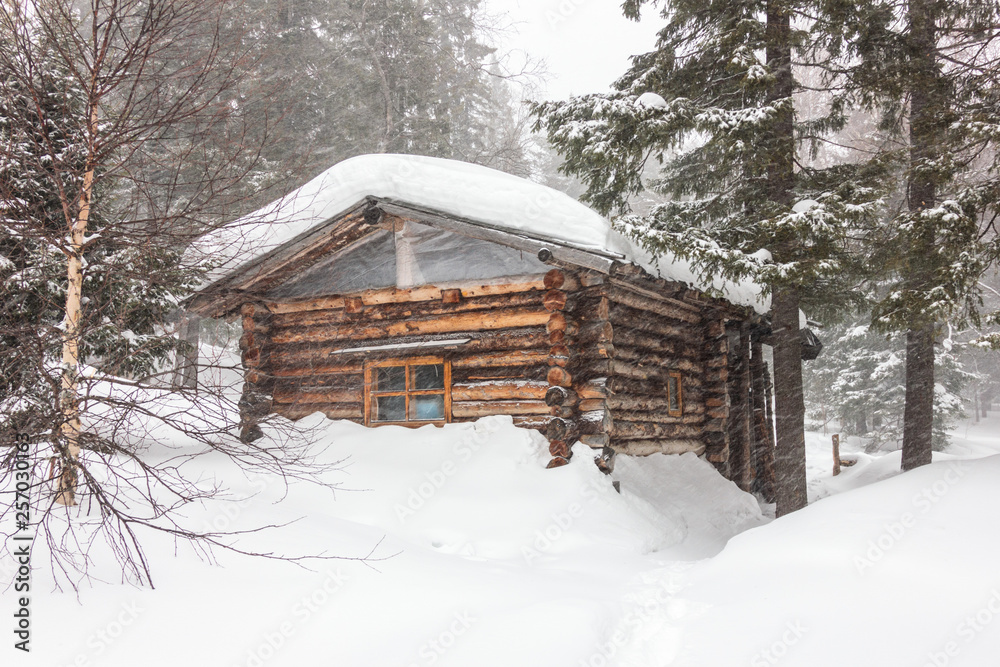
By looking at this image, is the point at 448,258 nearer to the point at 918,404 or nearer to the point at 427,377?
the point at 427,377

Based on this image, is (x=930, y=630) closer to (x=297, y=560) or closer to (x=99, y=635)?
(x=297, y=560)

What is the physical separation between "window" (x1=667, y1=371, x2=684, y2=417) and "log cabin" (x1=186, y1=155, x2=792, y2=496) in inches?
1.3

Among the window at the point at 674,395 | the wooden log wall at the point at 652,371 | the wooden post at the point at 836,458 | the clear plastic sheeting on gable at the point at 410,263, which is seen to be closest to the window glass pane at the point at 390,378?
Result: the clear plastic sheeting on gable at the point at 410,263

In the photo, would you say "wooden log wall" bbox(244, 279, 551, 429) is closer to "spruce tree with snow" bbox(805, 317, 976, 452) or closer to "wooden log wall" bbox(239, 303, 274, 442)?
"wooden log wall" bbox(239, 303, 274, 442)

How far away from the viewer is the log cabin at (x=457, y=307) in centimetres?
941

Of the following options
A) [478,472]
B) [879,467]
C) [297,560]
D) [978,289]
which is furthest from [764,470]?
[297,560]

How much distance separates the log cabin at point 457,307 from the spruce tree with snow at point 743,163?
932mm

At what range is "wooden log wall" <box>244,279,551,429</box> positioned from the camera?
9.84 m

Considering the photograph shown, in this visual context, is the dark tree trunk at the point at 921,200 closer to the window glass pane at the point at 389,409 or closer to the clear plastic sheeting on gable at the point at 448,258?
the clear plastic sheeting on gable at the point at 448,258

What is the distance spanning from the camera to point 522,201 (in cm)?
974

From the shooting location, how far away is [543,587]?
249 inches

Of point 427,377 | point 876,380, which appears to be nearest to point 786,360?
point 427,377

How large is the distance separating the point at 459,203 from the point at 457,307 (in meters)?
1.56

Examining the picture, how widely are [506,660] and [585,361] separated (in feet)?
17.5
